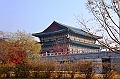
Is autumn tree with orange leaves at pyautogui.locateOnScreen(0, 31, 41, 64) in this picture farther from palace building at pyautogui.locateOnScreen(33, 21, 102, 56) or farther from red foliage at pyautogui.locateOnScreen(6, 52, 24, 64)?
palace building at pyautogui.locateOnScreen(33, 21, 102, 56)

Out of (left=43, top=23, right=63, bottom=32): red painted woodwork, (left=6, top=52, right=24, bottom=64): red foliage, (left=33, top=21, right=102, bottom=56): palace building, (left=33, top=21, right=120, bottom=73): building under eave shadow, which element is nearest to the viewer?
(left=6, top=52, right=24, bottom=64): red foliage

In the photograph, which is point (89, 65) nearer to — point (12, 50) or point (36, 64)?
point (36, 64)

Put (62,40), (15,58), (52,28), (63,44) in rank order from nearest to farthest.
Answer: (15,58) < (63,44) < (62,40) < (52,28)

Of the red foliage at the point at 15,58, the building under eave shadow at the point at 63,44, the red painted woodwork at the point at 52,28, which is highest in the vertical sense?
the red painted woodwork at the point at 52,28

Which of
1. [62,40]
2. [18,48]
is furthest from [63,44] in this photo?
[18,48]

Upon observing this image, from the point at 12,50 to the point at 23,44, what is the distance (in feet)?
10.1

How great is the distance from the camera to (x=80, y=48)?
4903 centimetres

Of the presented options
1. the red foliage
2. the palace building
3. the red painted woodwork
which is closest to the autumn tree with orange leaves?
the red foliage

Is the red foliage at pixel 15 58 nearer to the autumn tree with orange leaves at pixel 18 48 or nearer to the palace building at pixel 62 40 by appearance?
the autumn tree with orange leaves at pixel 18 48

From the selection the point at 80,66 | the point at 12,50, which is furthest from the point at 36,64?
the point at 12,50

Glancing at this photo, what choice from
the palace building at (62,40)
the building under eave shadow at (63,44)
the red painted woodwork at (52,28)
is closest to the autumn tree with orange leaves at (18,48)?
the building under eave shadow at (63,44)

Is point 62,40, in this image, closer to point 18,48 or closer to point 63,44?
point 63,44

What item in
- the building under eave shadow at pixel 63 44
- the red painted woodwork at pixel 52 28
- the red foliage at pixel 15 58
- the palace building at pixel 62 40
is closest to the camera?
the red foliage at pixel 15 58

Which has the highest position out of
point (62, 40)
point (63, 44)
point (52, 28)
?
point (52, 28)
